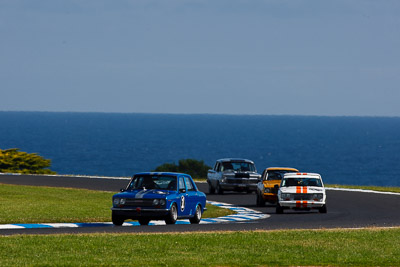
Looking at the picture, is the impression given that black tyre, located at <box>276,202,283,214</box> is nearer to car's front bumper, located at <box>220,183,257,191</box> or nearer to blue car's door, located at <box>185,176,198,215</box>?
blue car's door, located at <box>185,176,198,215</box>

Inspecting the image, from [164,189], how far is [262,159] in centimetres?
15641

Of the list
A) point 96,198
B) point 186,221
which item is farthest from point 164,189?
point 96,198

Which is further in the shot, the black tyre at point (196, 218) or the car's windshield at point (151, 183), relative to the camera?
the black tyre at point (196, 218)

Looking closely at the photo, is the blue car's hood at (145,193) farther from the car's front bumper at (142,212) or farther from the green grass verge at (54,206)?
the green grass verge at (54,206)

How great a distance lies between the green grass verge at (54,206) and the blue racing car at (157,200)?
2.44 meters

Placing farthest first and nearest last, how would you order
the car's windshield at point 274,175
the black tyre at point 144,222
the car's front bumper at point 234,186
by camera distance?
the car's front bumper at point 234,186, the car's windshield at point 274,175, the black tyre at point 144,222

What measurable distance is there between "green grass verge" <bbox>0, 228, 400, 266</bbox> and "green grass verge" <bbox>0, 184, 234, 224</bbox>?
6.90m

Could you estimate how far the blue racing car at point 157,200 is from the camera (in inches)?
995

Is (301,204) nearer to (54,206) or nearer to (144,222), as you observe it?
(144,222)

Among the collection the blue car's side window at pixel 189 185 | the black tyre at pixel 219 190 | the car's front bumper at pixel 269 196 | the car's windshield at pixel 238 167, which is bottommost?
the car's front bumper at pixel 269 196

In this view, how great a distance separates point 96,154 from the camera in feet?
619

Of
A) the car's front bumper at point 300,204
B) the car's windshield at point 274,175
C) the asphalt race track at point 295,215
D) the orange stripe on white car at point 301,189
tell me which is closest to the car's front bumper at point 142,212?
the asphalt race track at point 295,215

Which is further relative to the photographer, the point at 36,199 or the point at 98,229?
the point at 36,199

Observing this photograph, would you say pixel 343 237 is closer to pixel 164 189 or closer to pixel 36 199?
pixel 164 189
